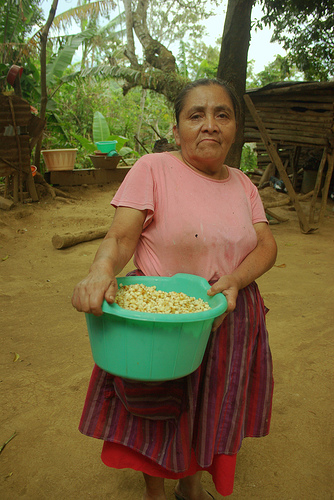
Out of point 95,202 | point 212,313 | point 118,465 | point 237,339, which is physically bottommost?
point 95,202

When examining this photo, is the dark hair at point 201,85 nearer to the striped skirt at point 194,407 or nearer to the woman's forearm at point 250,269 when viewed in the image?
the woman's forearm at point 250,269

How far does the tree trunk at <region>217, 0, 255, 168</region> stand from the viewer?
6.20 metres

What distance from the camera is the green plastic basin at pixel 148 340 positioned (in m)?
0.99

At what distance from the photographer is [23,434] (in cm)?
200

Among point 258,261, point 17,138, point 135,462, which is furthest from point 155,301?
point 17,138

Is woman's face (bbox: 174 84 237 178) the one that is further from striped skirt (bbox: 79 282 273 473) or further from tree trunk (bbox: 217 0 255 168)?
tree trunk (bbox: 217 0 255 168)

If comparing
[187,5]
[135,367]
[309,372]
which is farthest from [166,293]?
Result: [187,5]

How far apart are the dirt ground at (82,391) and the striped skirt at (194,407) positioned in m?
0.50

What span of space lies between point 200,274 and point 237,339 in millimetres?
257

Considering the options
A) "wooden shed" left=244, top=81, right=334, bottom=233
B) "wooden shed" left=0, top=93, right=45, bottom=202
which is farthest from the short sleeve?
"wooden shed" left=0, top=93, right=45, bottom=202

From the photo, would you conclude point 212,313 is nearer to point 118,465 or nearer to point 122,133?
point 118,465

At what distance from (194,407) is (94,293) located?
22.5 inches

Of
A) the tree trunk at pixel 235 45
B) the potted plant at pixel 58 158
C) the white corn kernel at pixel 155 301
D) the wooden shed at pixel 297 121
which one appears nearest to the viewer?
the white corn kernel at pixel 155 301

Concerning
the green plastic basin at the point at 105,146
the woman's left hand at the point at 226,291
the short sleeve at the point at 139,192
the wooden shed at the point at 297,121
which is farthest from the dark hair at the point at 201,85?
the green plastic basin at the point at 105,146
